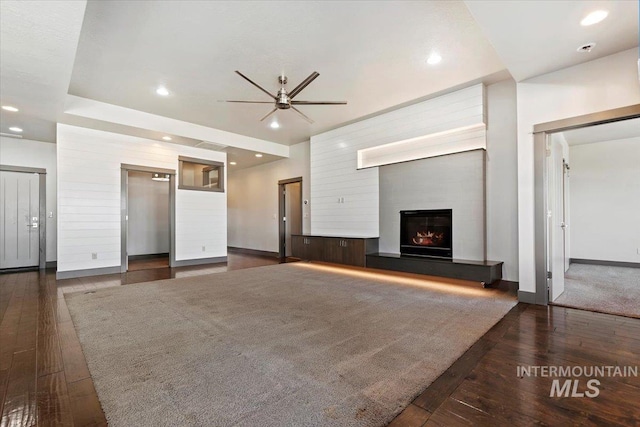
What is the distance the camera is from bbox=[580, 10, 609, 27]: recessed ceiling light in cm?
258

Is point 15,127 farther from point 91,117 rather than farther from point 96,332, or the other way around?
point 96,332

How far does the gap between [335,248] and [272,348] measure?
4.22 metres

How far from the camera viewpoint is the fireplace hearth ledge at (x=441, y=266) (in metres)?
4.40

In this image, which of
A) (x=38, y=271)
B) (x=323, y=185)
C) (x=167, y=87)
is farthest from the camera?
(x=323, y=185)

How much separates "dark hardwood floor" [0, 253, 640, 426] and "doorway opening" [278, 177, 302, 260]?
563cm

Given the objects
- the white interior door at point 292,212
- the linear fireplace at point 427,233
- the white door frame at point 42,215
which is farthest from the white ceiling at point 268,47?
the white interior door at point 292,212

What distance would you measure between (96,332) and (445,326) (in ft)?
10.9

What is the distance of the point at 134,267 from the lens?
6.79m

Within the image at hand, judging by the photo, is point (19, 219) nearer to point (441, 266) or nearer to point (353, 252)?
point (353, 252)

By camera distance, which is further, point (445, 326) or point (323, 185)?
point (323, 185)

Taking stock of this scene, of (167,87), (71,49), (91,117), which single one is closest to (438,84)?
(167,87)

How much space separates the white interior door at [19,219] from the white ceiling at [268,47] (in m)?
1.72

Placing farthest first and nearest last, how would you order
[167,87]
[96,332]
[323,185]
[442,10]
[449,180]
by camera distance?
[323,185] → [449,180] → [167,87] → [442,10] → [96,332]

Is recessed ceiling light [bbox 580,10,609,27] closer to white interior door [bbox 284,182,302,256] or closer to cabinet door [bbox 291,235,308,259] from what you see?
cabinet door [bbox 291,235,308,259]
